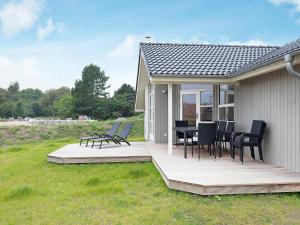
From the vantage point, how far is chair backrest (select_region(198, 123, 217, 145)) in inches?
281

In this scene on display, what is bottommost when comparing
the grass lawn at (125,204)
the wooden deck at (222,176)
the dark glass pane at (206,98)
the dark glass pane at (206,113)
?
the grass lawn at (125,204)

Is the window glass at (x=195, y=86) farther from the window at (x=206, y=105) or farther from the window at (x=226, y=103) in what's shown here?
the window at (x=226, y=103)

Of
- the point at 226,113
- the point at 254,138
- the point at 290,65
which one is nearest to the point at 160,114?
the point at 226,113

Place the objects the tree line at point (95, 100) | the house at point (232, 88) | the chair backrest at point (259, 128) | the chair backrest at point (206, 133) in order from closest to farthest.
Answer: the house at point (232, 88), the chair backrest at point (259, 128), the chair backrest at point (206, 133), the tree line at point (95, 100)

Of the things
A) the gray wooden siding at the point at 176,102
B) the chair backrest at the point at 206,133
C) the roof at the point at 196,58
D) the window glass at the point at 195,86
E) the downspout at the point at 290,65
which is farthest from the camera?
the gray wooden siding at the point at 176,102

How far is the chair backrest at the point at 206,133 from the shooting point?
281 inches

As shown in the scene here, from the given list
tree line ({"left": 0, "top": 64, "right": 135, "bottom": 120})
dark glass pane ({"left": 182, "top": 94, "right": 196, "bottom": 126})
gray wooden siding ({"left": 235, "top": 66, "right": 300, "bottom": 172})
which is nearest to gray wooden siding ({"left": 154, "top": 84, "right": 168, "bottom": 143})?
dark glass pane ({"left": 182, "top": 94, "right": 196, "bottom": 126})

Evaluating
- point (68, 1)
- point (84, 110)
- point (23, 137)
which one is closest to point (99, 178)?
point (68, 1)

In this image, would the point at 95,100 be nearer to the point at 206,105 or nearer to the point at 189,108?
the point at 189,108

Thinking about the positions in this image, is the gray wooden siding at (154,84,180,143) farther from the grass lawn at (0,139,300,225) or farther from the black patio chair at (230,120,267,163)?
the grass lawn at (0,139,300,225)

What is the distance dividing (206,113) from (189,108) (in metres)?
0.68

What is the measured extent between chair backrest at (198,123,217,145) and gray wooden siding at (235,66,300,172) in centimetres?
116

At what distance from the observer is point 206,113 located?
10297mm

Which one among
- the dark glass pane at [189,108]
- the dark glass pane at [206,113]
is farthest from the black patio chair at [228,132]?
the dark glass pane at [189,108]
